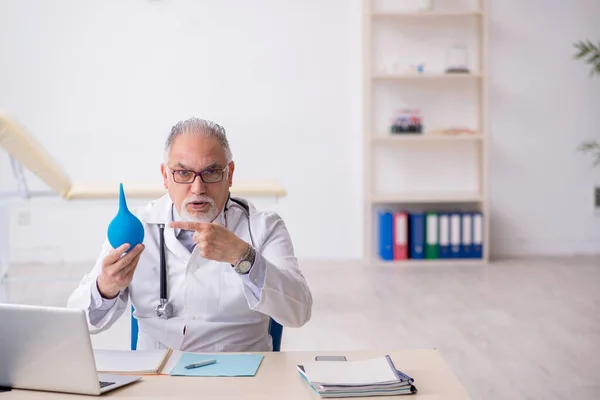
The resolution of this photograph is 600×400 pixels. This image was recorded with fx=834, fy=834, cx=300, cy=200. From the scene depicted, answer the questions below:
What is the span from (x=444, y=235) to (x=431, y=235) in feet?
0.32

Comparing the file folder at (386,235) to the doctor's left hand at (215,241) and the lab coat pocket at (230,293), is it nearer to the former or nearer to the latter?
the lab coat pocket at (230,293)

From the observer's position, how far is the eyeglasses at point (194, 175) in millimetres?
2059

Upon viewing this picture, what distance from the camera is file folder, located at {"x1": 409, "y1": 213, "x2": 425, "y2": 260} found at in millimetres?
5883

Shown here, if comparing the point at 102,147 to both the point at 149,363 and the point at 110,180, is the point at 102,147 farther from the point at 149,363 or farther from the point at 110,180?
the point at 149,363

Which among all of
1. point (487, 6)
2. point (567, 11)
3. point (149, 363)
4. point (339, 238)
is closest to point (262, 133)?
point (339, 238)

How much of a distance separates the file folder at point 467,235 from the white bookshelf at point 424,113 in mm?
65

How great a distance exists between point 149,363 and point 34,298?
11.1 ft

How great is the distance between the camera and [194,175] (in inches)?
81.0

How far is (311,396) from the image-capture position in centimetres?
156

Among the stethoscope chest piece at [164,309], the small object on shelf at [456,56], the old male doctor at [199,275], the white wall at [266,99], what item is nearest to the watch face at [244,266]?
the old male doctor at [199,275]

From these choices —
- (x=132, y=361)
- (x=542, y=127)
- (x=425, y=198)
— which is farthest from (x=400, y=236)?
(x=132, y=361)

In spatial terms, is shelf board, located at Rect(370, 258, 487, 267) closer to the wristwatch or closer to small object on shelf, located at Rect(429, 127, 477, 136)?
small object on shelf, located at Rect(429, 127, 477, 136)

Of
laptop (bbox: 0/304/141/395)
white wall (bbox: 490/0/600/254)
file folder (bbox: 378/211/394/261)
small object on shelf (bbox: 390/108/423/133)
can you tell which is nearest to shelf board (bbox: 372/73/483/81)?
small object on shelf (bbox: 390/108/423/133)

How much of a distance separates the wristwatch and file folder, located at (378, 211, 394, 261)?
4.10m
